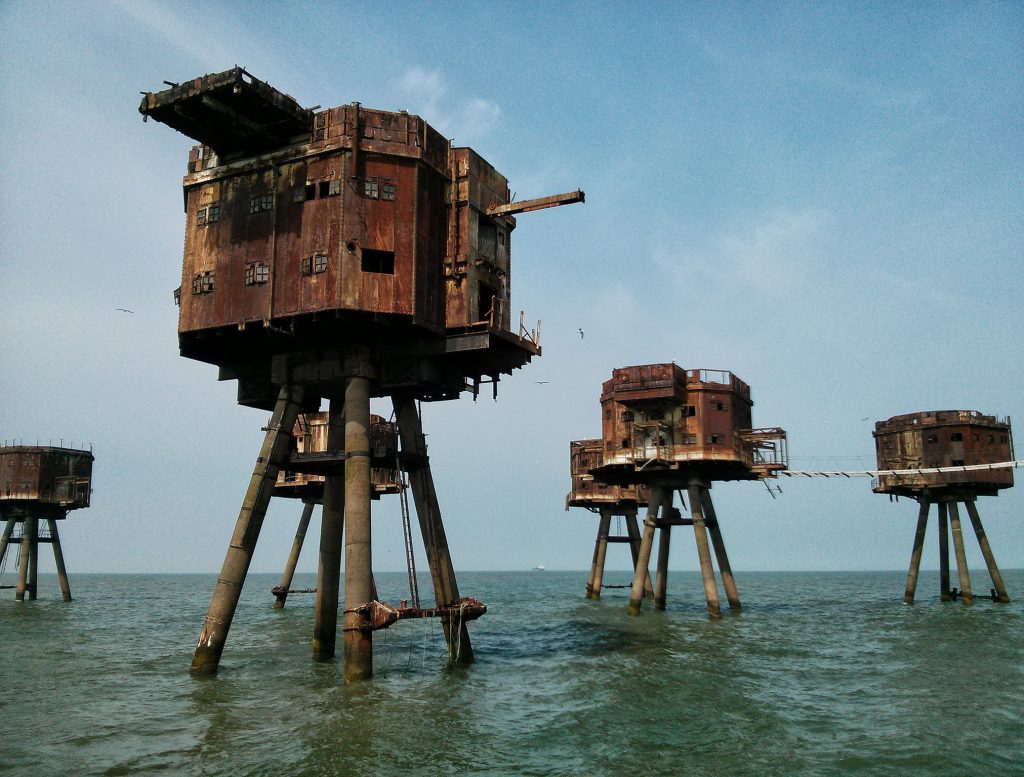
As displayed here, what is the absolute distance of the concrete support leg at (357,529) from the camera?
2091 centimetres

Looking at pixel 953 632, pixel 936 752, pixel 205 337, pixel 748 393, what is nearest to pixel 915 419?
pixel 748 393

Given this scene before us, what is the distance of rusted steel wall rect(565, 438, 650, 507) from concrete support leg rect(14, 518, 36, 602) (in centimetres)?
3460

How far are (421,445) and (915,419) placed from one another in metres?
33.9

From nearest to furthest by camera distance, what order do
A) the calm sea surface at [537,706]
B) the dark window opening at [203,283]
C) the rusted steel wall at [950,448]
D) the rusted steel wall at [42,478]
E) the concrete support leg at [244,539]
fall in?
the calm sea surface at [537,706] → the concrete support leg at [244,539] → the dark window opening at [203,283] → the rusted steel wall at [950,448] → the rusted steel wall at [42,478]

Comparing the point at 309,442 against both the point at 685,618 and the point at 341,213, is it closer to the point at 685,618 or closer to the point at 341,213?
the point at 685,618

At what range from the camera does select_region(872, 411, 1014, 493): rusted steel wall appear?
45.4 m

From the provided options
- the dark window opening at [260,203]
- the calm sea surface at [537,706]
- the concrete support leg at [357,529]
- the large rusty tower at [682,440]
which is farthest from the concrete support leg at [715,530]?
the dark window opening at [260,203]

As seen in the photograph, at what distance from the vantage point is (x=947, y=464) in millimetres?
45938

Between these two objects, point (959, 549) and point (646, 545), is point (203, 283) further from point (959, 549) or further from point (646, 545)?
point (959, 549)

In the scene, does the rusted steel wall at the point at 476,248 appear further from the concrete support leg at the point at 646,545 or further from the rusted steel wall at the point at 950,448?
the rusted steel wall at the point at 950,448

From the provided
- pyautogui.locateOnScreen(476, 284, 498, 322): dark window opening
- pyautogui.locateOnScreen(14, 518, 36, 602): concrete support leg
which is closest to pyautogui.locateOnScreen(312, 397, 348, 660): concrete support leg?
pyautogui.locateOnScreen(476, 284, 498, 322): dark window opening

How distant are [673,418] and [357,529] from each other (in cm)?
2107

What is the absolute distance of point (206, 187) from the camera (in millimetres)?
25516

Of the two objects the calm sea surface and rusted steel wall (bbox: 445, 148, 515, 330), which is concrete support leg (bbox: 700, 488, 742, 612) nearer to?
the calm sea surface
